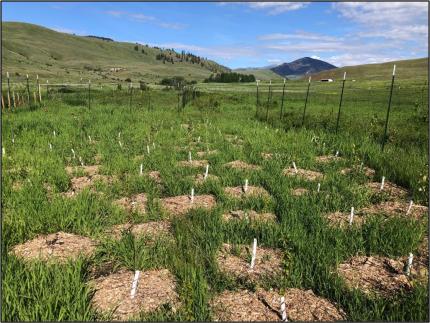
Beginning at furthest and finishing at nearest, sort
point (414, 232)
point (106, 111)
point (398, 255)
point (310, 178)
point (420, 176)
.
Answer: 1. point (106, 111)
2. point (310, 178)
3. point (420, 176)
4. point (414, 232)
5. point (398, 255)

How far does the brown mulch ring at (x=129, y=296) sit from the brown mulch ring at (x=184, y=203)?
210 centimetres

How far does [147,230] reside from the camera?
6.13 metres

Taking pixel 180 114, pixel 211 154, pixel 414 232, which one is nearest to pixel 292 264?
pixel 414 232

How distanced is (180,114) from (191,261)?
1734cm

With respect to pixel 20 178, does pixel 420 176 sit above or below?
above

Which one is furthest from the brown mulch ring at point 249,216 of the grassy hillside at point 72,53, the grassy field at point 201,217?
the grassy hillside at point 72,53

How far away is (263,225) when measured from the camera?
597 cm

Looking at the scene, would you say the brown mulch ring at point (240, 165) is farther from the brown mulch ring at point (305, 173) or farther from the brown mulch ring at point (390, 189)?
the brown mulch ring at point (390, 189)

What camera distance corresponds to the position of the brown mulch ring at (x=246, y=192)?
7622 mm

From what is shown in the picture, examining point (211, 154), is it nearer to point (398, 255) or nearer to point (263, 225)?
point (263, 225)

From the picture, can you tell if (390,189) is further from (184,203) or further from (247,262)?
(247,262)

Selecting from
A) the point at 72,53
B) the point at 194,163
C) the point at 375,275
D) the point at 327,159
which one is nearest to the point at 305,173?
the point at 327,159

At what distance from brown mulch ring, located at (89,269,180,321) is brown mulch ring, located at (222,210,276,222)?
1.83 metres

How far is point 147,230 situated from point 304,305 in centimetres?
266
